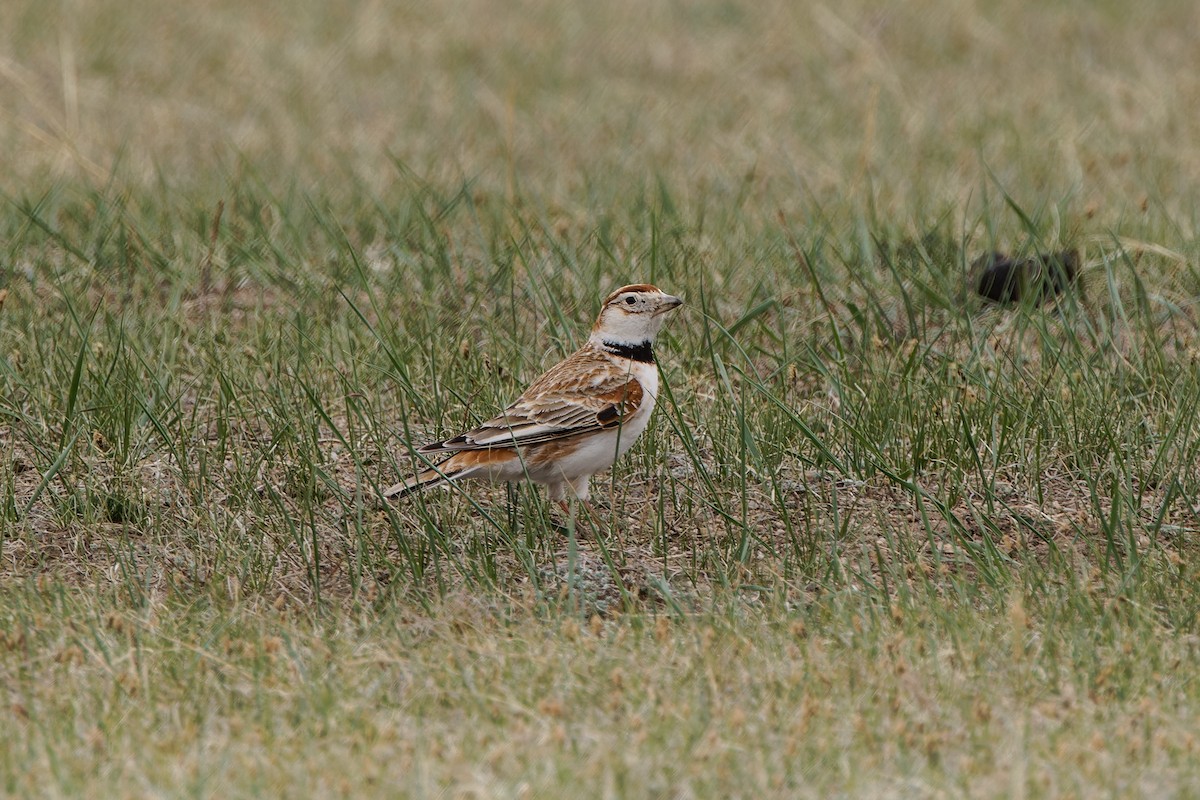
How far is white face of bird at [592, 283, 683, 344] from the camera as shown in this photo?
610 cm

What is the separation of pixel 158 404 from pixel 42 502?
58 centimetres

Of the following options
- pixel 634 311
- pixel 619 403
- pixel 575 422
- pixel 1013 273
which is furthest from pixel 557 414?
pixel 1013 273

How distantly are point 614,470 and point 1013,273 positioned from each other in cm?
234

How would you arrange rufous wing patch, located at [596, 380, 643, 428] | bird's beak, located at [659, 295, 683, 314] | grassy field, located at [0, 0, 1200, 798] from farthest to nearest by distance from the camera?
bird's beak, located at [659, 295, 683, 314]
rufous wing patch, located at [596, 380, 643, 428]
grassy field, located at [0, 0, 1200, 798]

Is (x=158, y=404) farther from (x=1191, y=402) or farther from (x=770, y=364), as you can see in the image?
(x=1191, y=402)

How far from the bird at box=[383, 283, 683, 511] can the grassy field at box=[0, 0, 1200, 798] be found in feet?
0.59

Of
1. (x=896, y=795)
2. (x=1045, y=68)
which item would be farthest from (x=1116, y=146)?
(x=896, y=795)

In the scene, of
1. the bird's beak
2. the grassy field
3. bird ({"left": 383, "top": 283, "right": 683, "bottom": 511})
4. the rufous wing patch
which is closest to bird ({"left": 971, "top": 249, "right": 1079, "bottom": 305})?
the grassy field

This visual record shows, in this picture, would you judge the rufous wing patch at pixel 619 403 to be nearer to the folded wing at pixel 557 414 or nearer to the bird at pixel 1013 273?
the folded wing at pixel 557 414

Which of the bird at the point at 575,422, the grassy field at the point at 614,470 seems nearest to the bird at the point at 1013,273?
the grassy field at the point at 614,470

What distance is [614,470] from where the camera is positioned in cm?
629

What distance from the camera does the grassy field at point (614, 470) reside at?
431 centimetres

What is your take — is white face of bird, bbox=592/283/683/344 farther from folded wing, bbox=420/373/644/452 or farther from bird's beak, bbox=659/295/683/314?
folded wing, bbox=420/373/644/452

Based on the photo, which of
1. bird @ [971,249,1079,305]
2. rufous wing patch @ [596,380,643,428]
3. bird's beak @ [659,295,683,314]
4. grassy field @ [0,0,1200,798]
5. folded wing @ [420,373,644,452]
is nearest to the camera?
grassy field @ [0,0,1200,798]
